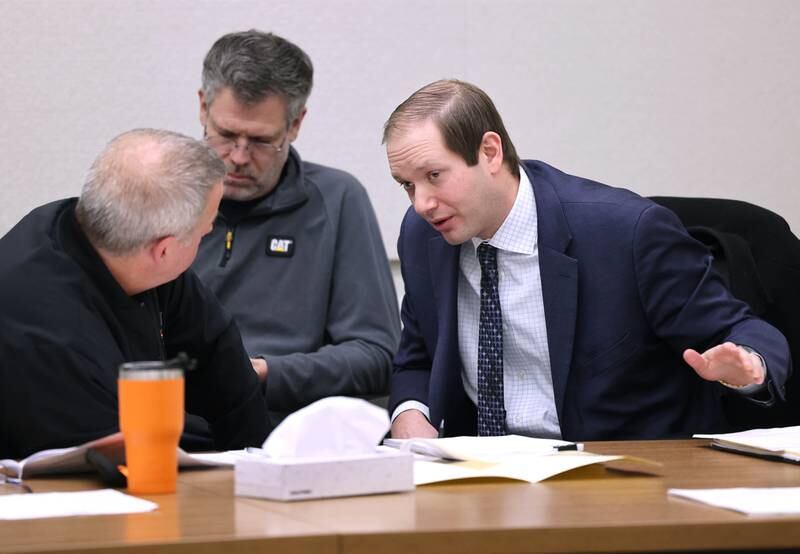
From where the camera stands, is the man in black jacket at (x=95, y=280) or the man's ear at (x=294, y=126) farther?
the man's ear at (x=294, y=126)

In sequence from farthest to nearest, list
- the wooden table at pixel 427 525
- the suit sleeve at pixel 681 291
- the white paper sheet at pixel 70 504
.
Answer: the suit sleeve at pixel 681 291
the white paper sheet at pixel 70 504
the wooden table at pixel 427 525

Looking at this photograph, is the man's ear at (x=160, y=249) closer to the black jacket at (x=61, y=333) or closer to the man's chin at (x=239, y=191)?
the black jacket at (x=61, y=333)

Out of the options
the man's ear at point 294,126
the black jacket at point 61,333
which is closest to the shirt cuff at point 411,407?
the black jacket at point 61,333

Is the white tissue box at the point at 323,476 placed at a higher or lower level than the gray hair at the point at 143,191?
lower

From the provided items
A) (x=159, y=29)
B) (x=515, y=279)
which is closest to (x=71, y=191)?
(x=159, y=29)

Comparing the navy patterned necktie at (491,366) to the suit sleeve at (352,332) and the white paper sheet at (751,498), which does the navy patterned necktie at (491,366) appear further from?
the white paper sheet at (751,498)

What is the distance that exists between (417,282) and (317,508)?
1.19 meters

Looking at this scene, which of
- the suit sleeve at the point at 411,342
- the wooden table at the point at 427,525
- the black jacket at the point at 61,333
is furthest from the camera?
the suit sleeve at the point at 411,342

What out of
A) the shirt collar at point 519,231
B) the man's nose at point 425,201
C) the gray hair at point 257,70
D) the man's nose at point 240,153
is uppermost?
the gray hair at point 257,70

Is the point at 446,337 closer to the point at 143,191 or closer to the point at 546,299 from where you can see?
the point at 546,299

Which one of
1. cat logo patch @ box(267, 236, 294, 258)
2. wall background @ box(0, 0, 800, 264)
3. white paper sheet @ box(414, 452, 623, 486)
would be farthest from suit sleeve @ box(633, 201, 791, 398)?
wall background @ box(0, 0, 800, 264)

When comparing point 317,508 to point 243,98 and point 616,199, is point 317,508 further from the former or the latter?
point 243,98

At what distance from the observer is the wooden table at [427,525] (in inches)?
38.3

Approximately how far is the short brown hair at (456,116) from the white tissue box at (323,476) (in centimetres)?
101
